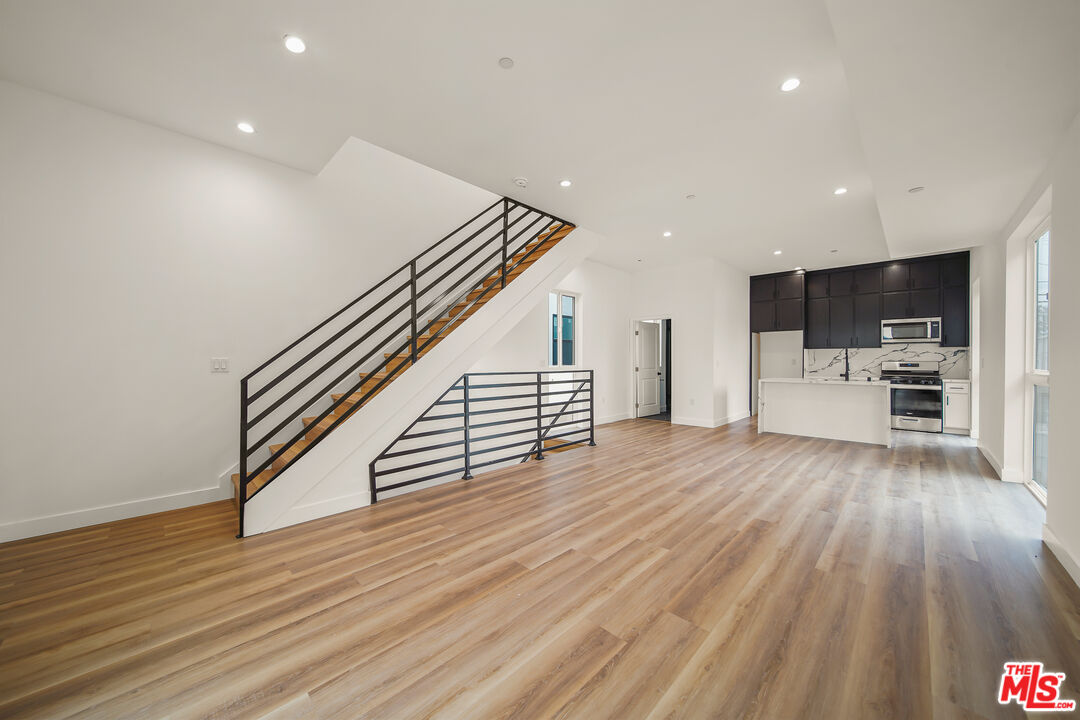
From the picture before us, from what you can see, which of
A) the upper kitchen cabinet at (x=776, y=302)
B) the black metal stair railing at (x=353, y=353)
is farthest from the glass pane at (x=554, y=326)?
the upper kitchen cabinet at (x=776, y=302)

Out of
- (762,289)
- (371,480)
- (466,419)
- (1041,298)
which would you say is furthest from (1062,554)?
(762,289)

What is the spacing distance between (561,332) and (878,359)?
5923 mm

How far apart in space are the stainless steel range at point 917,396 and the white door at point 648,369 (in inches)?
152

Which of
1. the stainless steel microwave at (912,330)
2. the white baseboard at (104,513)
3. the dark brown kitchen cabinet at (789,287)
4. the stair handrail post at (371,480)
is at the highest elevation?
the dark brown kitchen cabinet at (789,287)

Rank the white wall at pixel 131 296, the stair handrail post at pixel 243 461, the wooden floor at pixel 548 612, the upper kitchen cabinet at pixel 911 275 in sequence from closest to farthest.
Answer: the wooden floor at pixel 548 612
the stair handrail post at pixel 243 461
the white wall at pixel 131 296
the upper kitchen cabinet at pixel 911 275

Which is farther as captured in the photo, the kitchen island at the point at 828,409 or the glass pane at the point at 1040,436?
the kitchen island at the point at 828,409

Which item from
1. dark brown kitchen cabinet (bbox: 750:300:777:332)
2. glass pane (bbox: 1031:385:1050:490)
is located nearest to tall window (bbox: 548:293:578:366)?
dark brown kitchen cabinet (bbox: 750:300:777:332)

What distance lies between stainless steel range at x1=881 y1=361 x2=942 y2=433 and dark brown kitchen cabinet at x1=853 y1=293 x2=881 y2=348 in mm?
573

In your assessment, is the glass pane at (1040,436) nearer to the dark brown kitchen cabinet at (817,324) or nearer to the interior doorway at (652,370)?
the dark brown kitchen cabinet at (817,324)

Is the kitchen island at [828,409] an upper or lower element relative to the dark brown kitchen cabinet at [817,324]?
lower

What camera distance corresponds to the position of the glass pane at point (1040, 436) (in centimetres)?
344

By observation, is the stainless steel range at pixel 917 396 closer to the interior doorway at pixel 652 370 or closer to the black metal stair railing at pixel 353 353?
the interior doorway at pixel 652 370

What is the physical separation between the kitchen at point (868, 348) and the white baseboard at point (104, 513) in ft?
22.6

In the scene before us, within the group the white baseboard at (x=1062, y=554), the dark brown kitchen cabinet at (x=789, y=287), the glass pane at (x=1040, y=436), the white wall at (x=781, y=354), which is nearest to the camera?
the white baseboard at (x=1062, y=554)
